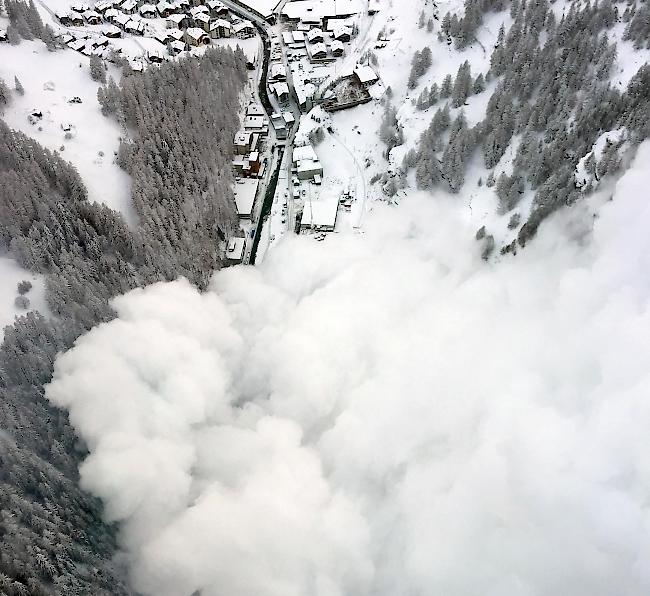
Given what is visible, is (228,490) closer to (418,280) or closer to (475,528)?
(475,528)

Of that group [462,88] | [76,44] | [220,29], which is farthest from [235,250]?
[220,29]

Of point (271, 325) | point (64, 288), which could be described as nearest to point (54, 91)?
point (64, 288)

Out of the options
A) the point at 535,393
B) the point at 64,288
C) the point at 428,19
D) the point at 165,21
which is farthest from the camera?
the point at 165,21

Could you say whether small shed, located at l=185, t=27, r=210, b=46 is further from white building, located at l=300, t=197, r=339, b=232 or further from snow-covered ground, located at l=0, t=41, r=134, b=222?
white building, located at l=300, t=197, r=339, b=232

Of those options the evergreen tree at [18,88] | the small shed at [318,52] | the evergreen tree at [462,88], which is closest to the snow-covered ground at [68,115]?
the evergreen tree at [18,88]

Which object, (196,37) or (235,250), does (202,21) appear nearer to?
(196,37)

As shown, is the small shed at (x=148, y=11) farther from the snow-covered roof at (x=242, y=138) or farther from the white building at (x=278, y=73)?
the snow-covered roof at (x=242, y=138)
